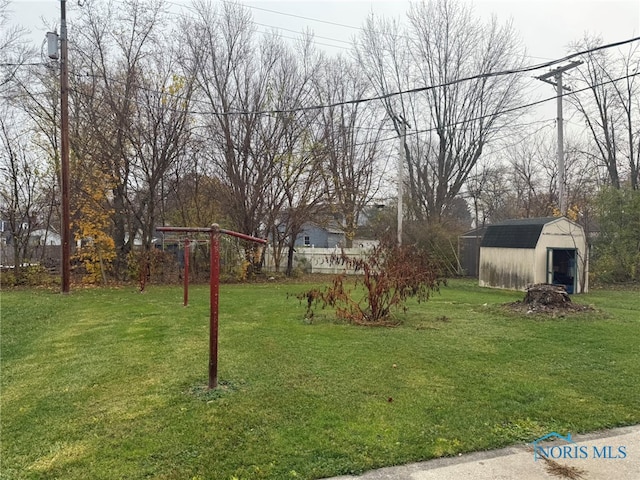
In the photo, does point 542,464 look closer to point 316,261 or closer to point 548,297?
point 548,297

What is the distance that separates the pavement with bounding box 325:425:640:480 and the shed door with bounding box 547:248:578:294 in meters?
10.5

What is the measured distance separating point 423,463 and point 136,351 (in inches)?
156

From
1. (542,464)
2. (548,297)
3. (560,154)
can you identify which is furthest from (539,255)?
(542,464)

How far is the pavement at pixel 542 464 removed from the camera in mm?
2479

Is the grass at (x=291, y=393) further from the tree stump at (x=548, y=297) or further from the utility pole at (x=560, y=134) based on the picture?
the utility pole at (x=560, y=134)

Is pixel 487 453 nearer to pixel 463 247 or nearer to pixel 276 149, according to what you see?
pixel 276 149

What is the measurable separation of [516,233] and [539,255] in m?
1.16

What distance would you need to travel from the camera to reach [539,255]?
12.4m

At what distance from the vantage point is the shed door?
12.5 meters

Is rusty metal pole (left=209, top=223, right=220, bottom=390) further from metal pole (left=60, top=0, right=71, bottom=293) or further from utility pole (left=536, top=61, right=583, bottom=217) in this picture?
utility pole (left=536, top=61, right=583, bottom=217)

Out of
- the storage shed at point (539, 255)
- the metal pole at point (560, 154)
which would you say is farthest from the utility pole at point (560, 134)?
the storage shed at point (539, 255)

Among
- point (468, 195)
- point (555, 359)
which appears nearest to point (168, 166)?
point (555, 359)

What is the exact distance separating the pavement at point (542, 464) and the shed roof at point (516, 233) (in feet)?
34.6

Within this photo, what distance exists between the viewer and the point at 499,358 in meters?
5.11
